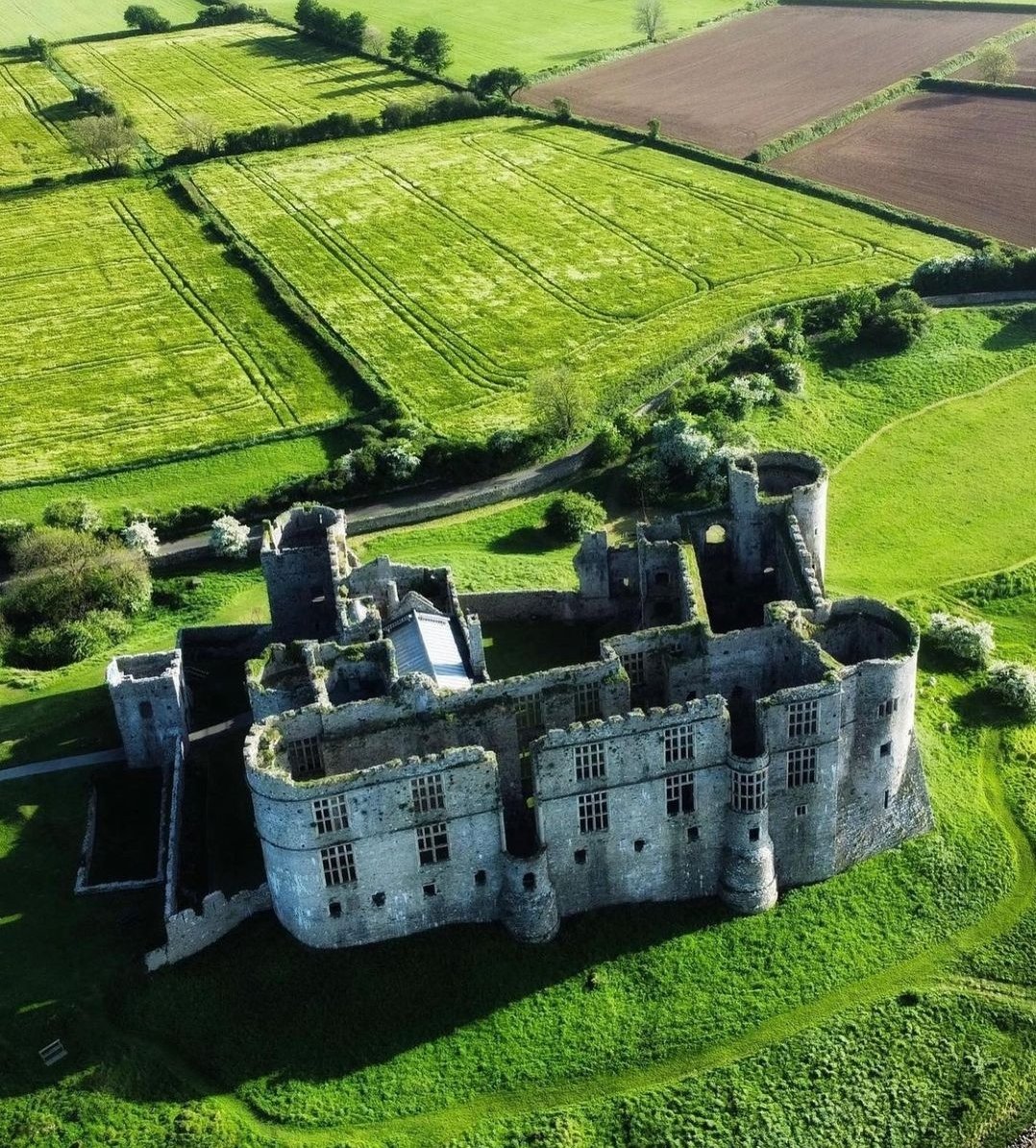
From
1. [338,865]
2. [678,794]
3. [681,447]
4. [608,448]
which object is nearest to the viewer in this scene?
[338,865]

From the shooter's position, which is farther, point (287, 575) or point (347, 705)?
point (287, 575)

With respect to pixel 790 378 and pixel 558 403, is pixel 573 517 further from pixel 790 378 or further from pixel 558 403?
pixel 790 378

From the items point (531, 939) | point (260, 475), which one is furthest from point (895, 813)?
point (260, 475)

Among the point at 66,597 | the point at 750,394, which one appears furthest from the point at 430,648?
the point at 750,394

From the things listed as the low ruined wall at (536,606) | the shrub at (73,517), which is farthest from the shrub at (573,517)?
the shrub at (73,517)

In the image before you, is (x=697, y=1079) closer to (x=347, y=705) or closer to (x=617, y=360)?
(x=347, y=705)

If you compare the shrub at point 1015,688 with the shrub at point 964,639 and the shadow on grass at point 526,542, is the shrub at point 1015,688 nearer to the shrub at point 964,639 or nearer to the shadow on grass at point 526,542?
the shrub at point 964,639

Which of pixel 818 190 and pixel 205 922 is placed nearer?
pixel 205 922
